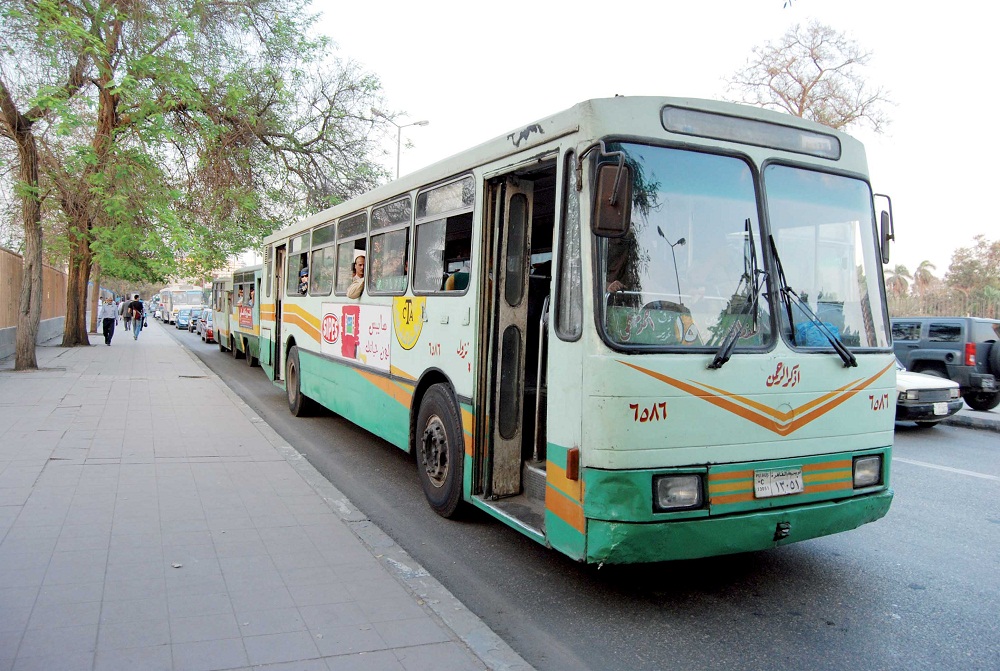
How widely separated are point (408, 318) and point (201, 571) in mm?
2962

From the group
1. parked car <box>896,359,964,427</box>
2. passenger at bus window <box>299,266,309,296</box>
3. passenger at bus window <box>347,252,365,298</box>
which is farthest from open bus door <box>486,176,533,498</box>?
parked car <box>896,359,964,427</box>

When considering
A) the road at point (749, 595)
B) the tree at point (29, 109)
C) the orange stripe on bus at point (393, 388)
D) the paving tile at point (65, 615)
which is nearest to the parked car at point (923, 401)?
the road at point (749, 595)

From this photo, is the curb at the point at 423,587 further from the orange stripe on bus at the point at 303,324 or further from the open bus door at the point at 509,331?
the orange stripe on bus at the point at 303,324

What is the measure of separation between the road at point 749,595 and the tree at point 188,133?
35.1ft

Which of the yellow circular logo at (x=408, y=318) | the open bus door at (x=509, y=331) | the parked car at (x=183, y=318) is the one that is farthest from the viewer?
the parked car at (x=183, y=318)

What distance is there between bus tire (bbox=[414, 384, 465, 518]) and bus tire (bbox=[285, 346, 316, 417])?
503cm

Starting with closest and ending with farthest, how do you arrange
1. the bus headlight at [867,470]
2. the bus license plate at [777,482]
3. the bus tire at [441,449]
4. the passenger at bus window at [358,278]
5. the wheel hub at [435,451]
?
A: the bus license plate at [777,482] → the bus headlight at [867,470] → the bus tire at [441,449] → the wheel hub at [435,451] → the passenger at bus window at [358,278]

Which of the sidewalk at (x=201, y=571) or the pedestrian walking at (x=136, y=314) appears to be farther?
the pedestrian walking at (x=136, y=314)

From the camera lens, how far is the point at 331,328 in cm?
930

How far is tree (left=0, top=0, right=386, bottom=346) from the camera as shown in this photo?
1423 centimetres

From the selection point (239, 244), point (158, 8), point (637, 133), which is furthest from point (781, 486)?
point (239, 244)

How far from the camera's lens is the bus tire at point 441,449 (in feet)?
18.8

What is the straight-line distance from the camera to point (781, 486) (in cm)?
436

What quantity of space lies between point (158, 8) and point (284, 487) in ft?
41.7
